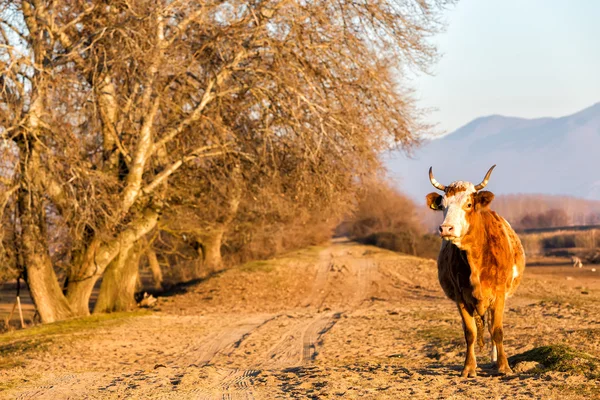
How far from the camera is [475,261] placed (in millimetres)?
9328

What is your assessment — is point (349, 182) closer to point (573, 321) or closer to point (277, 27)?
point (277, 27)

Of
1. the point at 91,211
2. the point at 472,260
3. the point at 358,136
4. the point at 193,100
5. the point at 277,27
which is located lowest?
the point at 472,260

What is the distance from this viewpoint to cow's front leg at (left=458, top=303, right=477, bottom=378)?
940 cm

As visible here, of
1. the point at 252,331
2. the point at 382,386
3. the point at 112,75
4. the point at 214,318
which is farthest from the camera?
the point at 214,318

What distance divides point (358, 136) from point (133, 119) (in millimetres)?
5617

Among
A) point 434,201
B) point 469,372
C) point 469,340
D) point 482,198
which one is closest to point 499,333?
point 469,340

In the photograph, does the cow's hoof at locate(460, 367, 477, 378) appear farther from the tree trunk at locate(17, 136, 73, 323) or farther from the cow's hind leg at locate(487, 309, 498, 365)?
the tree trunk at locate(17, 136, 73, 323)

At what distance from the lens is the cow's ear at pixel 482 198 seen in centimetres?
920

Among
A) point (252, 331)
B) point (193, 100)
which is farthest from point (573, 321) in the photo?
point (193, 100)

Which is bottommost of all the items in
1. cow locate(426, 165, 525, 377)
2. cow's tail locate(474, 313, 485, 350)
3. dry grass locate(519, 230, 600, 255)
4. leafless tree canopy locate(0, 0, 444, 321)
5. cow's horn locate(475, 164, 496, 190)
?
dry grass locate(519, 230, 600, 255)

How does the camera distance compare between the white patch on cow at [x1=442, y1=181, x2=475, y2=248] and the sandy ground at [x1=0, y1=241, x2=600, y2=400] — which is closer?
the white patch on cow at [x1=442, y1=181, x2=475, y2=248]

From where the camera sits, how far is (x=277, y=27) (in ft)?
62.1

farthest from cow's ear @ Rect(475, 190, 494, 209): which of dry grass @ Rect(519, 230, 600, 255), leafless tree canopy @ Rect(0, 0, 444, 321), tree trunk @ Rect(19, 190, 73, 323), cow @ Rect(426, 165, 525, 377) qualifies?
dry grass @ Rect(519, 230, 600, 255)

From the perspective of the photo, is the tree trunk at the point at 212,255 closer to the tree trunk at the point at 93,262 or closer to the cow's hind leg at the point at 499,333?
the tree trunk at the point at 93,262
